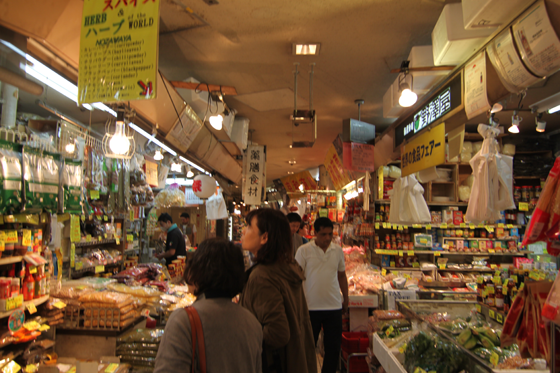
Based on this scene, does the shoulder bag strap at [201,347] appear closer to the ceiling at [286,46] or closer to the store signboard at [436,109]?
the ceiling at [286,46]

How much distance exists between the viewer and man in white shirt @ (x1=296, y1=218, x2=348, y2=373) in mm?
3865

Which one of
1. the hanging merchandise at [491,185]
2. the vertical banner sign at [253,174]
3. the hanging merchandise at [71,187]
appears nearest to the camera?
the hanging merchandise at [71,187]

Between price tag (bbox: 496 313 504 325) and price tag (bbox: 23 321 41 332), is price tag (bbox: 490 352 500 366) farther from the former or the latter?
price tag (bbox: 23 321 41 332)

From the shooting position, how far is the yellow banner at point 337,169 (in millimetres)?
6809

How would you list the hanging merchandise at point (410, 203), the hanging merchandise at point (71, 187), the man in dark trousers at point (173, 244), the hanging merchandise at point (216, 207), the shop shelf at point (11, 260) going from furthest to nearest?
the hanging merchandise at point (216, 207), the man in dark trousers at point (173, 244), the hanging merchandise at point (410, 203), the hanging merchandise at point (71, 187), the shop shelf at point (11, 260)

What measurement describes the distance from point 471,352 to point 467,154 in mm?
5113

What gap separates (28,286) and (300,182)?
37.5ft

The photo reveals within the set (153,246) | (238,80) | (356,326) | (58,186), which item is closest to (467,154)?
(356,326)

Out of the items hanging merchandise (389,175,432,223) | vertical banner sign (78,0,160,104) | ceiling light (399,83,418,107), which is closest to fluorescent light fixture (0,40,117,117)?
vertical banner sign (78,0,160,104)

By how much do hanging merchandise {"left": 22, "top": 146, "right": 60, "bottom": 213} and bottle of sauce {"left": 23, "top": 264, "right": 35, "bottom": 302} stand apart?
0.49 m

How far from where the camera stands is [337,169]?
7.07m

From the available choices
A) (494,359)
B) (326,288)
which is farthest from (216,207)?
(494,359)

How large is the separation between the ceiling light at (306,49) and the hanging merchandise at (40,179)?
8.34 ft

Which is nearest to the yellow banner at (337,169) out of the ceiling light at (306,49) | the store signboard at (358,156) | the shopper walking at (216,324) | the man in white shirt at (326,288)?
the store signboard at (358,156)
